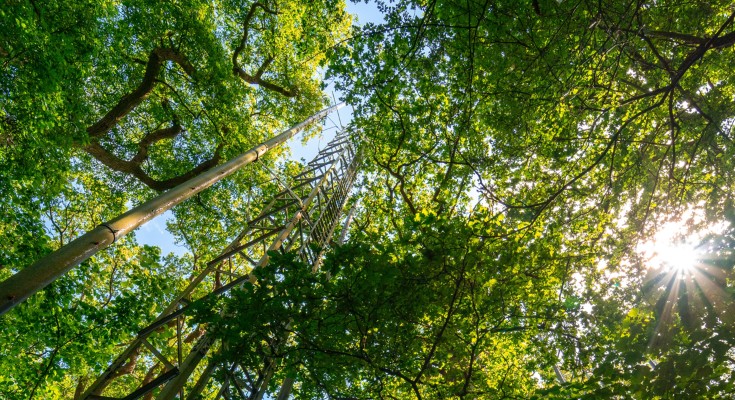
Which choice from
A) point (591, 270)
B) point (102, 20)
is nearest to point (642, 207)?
point (591, 270)

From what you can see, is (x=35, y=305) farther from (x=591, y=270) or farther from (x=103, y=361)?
(x=591, y=270)

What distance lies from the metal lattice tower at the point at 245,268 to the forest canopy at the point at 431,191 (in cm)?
39

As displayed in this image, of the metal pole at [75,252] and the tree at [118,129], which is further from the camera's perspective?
the tree at [118,129]

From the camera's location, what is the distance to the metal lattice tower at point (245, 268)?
391 cm

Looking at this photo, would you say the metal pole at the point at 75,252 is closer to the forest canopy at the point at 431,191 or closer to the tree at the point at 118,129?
the forest canopy at the point at 431,191

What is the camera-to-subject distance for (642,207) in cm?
735

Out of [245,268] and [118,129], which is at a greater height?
[118,129]

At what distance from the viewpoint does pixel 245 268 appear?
48.3ft

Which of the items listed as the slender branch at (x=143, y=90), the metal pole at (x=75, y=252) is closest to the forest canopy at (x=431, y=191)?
the slender branch at (x=143, y=90)

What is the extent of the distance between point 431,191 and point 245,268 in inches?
341

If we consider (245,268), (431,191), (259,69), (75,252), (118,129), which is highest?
(259,69)

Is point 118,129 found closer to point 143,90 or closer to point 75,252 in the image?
point 143,90

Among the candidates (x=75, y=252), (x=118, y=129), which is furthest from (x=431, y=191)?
(x=118, y=129)

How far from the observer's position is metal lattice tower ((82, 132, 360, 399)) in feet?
12.8
